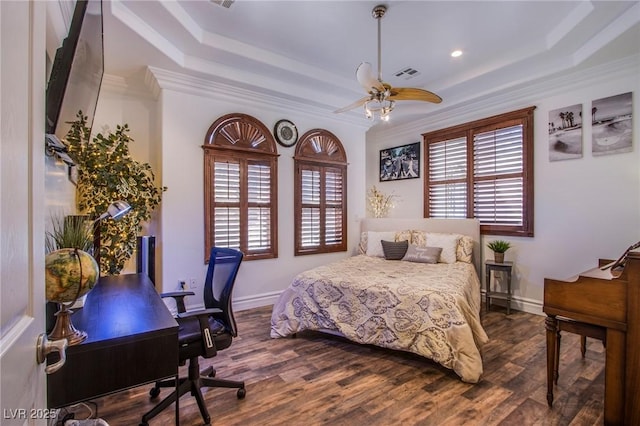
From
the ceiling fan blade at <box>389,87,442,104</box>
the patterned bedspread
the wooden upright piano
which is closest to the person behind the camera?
the wooden upright piano

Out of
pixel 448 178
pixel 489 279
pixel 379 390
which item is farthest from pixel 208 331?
pixel 448 178

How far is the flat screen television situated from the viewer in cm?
146

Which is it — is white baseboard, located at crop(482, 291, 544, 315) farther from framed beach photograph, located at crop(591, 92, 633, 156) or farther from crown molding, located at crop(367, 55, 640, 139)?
crown molding, located at crop(367, 55, 640, 139)

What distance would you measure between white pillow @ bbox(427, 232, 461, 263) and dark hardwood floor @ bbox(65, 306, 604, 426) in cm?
→ 117

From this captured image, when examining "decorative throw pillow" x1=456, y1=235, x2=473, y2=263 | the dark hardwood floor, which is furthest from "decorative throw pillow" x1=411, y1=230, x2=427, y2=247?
the dark hardwood floor

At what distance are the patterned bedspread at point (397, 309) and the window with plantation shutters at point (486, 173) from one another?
119cm

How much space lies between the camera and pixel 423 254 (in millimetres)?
4117

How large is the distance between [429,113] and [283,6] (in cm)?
313

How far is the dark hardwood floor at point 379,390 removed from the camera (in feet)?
6.51

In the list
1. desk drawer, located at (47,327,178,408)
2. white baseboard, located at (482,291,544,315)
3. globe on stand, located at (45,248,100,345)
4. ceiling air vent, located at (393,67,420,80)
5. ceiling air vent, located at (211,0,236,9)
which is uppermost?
ceiling air vent, located at (393,67,420,80)

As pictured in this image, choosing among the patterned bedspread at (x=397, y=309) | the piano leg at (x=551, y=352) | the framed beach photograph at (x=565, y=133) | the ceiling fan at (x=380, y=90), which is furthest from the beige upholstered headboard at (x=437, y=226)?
the piano leg at (x=551, y=352)

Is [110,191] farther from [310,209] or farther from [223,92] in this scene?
[310,209]

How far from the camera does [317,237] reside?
4953 millimetres

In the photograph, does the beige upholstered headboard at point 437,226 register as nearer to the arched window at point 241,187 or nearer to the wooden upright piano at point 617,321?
the arched window at point 241,187
